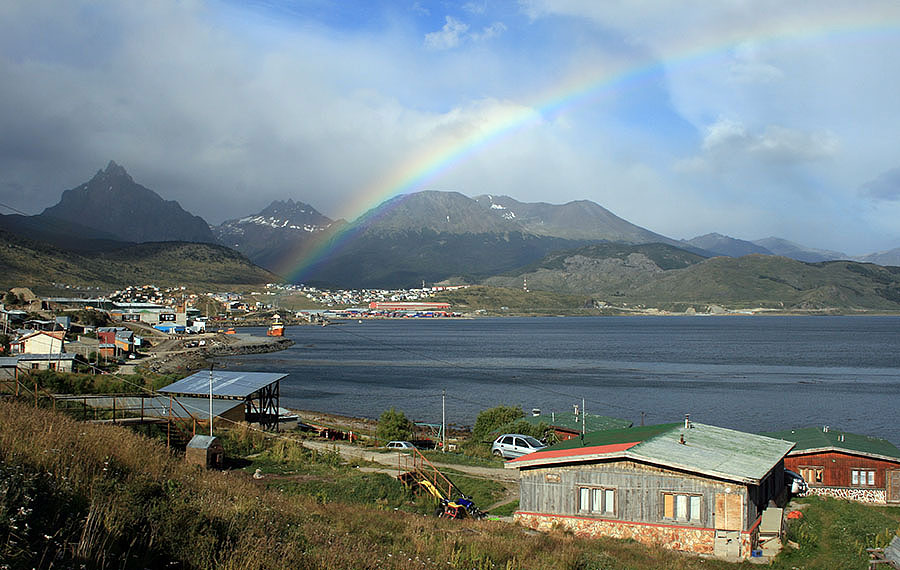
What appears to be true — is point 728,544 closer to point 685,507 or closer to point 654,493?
point 685,507

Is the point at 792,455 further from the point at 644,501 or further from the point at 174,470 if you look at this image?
the point at 174,470

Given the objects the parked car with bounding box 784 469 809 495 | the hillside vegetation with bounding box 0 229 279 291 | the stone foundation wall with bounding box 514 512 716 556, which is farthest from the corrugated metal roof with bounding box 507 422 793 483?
the hillside vegetation with bounding box 0 229 279 291

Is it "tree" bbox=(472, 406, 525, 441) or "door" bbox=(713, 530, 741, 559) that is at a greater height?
"door" bbox=(713, 530, 741, 559)

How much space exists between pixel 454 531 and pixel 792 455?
54.1 feet

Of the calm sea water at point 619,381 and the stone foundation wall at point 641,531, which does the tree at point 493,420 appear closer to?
the calm sea water at point 619,381

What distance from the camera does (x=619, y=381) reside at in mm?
58406

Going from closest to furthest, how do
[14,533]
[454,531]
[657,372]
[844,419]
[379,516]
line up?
[14,533] → [454,531] → [379,516] → [844,419] → [657,372]

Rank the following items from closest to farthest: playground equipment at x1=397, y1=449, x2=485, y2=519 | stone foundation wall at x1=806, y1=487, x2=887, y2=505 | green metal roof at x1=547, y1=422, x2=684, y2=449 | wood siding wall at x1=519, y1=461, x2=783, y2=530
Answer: wood siding wall at x1=519, y1=461, x2=783, y2=530
playground equipment at x1=397, y1=449, x2=485, y2=519
green metal roof at x1=547, y1=422, x2=684, y2=449
stone foundation wall at x1=806, y1=487, x2=887, y2=505

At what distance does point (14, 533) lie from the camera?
4391 millimetres

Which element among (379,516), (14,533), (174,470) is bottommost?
(379,516)

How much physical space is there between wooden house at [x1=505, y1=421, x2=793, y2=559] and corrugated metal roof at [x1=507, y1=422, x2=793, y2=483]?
25 millimetres

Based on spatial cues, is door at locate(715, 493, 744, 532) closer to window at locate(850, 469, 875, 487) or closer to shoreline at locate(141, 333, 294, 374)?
window at locate(850, 469, 875, 487)

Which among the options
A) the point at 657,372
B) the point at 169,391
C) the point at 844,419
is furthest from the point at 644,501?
the point at 657,372

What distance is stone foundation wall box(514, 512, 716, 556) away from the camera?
13.1 meters
